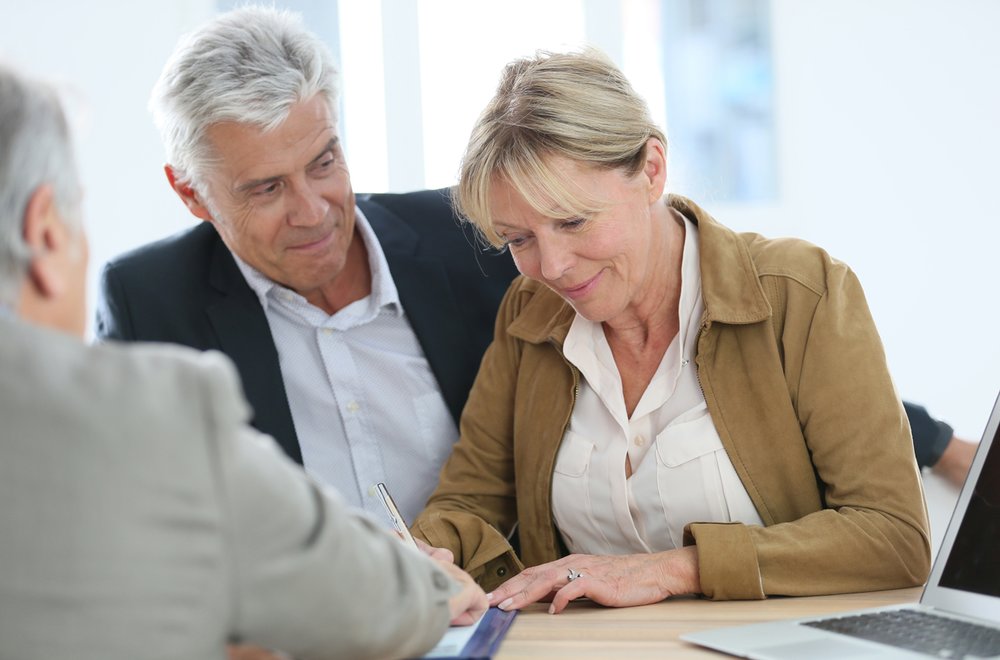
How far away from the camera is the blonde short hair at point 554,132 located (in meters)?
1.75

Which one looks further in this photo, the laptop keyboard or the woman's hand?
the woman's hand

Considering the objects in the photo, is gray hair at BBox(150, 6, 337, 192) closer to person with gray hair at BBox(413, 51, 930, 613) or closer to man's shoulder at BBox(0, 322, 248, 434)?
person with gray hair at BBox(413, 51, 930, 613)

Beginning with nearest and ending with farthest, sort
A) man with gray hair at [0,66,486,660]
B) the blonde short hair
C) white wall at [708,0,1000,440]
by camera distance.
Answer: man with gray hair at [0,66,486,660] < the blonde short hair < white wall at [708,0,1000,440]

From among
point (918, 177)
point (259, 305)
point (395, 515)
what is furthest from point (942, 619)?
point (918, 177)

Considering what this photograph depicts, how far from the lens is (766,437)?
1.74 m

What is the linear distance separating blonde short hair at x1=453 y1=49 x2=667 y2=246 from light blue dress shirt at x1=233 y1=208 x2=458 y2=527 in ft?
1.85

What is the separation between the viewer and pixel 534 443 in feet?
6.41

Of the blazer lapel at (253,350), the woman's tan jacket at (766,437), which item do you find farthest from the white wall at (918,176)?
the blazer lapel at (253,350)

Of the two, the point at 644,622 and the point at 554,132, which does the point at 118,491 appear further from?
the point at 554,132

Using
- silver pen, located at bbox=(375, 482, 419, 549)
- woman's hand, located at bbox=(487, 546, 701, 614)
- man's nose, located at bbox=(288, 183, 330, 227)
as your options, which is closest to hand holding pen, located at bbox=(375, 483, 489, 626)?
silver pen, located at bbox=(375, 482, 419, 549)

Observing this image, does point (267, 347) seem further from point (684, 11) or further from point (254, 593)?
point (684, 11)

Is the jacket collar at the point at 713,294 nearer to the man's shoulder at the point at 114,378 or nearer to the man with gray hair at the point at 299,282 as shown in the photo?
the man with gray hair at the point at 299,282

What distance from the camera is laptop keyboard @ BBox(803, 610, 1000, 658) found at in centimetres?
115

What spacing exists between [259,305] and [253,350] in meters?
0.11
